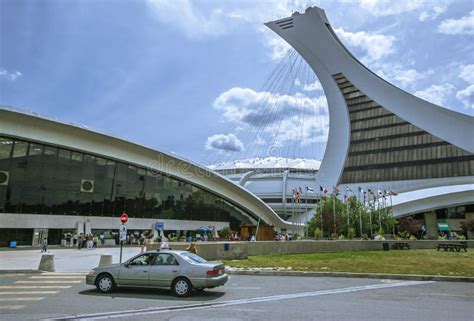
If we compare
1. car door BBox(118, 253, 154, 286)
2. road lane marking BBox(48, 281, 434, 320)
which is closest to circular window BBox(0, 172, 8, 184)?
car door BBox(118, 253, 154, 286)

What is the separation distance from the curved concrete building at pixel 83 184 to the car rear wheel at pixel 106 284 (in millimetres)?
23446

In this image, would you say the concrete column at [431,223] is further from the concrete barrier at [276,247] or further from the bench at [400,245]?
the bench at [400,245]

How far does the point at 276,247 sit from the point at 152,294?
15.6 metres

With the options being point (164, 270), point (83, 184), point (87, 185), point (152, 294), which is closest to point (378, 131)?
point (87, 185)

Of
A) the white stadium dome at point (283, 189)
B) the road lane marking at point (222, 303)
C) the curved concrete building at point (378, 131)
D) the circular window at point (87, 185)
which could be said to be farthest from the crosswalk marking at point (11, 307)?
the white stadium dome at point (283, 189)

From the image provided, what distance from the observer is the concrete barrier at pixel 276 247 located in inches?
834

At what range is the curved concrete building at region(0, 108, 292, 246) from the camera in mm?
30688

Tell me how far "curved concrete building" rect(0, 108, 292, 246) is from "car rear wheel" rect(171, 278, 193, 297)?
25.3 metres

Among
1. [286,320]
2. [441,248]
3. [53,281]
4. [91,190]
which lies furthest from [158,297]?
[441,248]

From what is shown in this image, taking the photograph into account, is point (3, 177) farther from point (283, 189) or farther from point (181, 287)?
point (283, 189)

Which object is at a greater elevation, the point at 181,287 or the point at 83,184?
the point at 83,184

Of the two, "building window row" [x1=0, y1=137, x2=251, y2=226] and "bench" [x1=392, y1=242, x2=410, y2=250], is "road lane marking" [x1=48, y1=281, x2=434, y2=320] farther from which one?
"building window row" [x1=0, y1=137, x2=251, y2=226]

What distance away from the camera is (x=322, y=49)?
277ft

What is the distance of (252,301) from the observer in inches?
389
